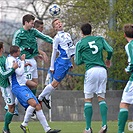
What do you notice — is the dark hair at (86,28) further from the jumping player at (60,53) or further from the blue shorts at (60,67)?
the blue shorts at (60,67)

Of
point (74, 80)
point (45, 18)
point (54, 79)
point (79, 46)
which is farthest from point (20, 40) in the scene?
point (45, 18)

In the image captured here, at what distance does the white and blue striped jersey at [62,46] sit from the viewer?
1600 cm

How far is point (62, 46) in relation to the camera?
16125mm

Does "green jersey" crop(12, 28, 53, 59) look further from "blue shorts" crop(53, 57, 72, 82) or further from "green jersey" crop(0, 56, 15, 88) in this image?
"green jersey" crop(0, 56, 15, 88)

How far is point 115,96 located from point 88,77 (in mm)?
8489

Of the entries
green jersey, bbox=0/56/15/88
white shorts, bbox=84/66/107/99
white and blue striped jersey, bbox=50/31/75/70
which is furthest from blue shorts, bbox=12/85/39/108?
white and blue striped jersey, bbox=50/31/75/70

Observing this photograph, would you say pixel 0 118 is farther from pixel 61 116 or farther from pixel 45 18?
pixel 45 18

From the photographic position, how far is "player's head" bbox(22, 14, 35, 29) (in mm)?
15789

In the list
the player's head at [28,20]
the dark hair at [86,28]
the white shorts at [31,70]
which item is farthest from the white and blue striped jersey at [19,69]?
the white shorts at [31,70]

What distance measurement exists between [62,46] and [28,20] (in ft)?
3.30

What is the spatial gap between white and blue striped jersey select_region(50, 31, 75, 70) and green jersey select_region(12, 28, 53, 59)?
0.54m

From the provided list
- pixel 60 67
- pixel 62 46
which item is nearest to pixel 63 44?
pixel 62 46

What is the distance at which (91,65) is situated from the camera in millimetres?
13938

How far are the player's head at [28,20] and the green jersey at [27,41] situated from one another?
18 centimetres
